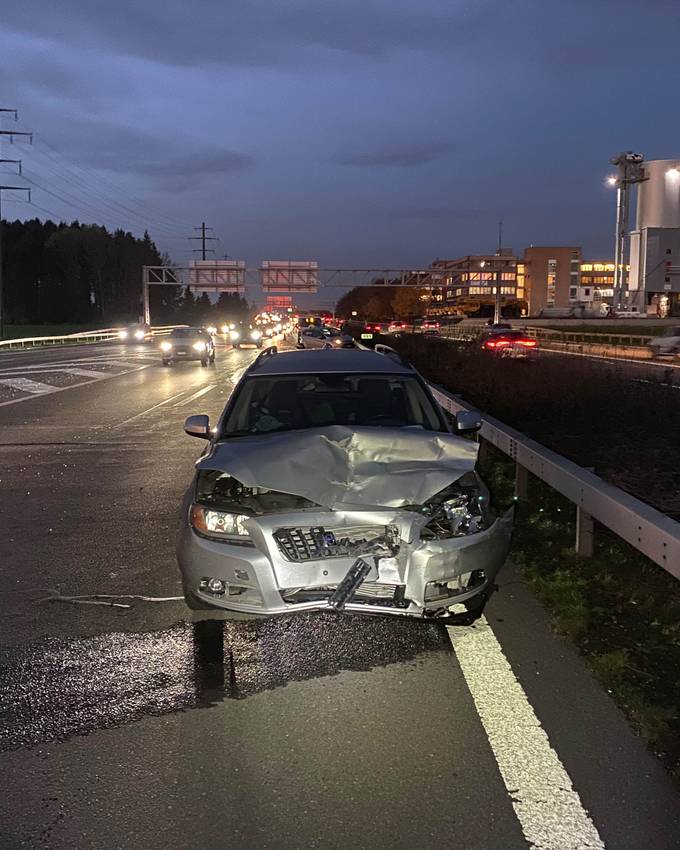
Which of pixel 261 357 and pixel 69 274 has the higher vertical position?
pixel 69 274

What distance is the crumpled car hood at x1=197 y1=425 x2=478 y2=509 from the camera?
474 cm

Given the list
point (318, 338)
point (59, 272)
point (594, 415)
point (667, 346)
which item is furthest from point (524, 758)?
point (59, 272)

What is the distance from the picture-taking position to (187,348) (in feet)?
115

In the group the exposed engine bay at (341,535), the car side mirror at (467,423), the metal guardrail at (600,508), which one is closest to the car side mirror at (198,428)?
the exposed engine bay at (341,535)

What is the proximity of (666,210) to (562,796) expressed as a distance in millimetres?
107036

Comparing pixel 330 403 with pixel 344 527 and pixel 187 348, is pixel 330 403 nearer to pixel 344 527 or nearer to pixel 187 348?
pixel 344 527

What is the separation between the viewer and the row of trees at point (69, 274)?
125 meters

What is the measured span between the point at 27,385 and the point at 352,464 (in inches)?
860

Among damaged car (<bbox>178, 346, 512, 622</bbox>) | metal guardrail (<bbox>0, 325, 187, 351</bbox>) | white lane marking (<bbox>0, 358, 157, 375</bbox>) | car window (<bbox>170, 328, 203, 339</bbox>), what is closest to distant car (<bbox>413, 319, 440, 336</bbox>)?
metal guardrail (<bbox>0, 325, 187, 351</bbox>)

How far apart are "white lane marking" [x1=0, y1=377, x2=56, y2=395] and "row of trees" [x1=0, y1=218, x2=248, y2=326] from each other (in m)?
104

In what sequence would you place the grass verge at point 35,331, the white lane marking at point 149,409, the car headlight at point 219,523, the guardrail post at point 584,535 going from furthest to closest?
the grass verge at point 35,331, the white lane marking at point 149,409, the guardrail post at point 584,535, the car headlight at point 219,523

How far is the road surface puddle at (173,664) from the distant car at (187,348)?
3014cm

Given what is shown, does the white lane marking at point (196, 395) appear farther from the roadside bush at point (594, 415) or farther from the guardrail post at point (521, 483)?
the guardrail post at point (521, 483)

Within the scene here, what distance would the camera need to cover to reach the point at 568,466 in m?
6.65
